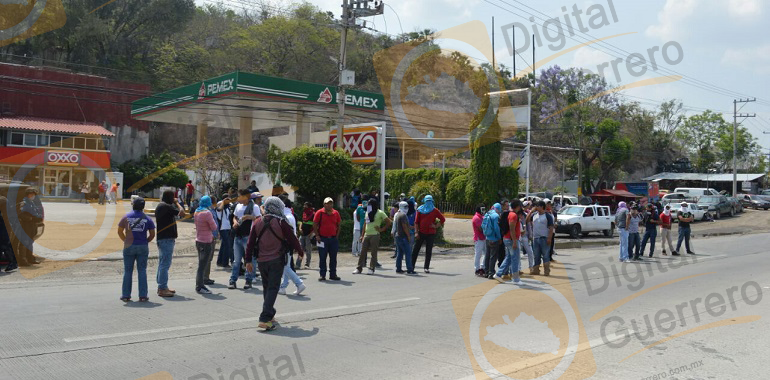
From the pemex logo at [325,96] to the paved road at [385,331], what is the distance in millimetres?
16653

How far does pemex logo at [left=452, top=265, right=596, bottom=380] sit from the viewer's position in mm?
6215

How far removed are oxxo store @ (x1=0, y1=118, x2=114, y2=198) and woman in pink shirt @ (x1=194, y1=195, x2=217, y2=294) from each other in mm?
34136

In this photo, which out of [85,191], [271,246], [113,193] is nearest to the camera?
[271,246]

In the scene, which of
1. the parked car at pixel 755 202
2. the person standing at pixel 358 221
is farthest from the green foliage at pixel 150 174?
the parked car at pixel 755 202

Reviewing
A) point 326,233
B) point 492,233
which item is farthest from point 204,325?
point 492,233

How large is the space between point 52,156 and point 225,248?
32557mm

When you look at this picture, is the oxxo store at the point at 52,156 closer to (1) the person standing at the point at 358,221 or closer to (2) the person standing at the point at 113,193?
(2) the person standing at the point at 113,193

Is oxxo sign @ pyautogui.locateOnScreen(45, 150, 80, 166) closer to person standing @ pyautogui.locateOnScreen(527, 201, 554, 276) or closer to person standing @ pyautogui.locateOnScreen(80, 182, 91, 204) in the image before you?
person standing @ pyautogui.locateOnScreen(80, 182, 91, 204)

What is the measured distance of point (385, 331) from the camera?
780 cm

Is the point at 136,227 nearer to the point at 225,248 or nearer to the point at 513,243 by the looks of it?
the point at 225,248

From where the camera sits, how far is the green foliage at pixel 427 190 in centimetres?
3928

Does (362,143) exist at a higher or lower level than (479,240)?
higher

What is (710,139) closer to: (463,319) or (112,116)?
(112,116)

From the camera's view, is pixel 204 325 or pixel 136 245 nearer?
pixel 204 325
